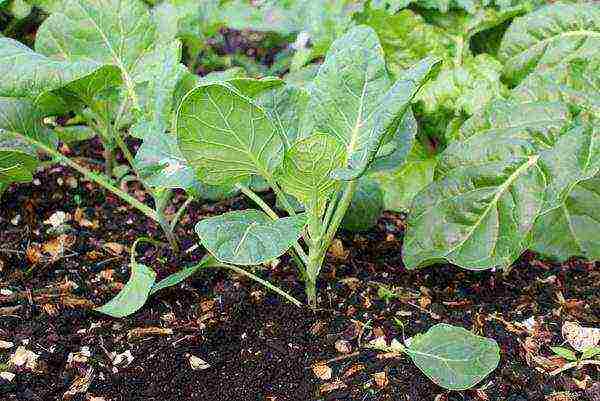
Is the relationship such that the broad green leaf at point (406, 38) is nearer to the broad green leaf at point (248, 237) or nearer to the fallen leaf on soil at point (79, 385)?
the broad green leaf at point (248, 237)

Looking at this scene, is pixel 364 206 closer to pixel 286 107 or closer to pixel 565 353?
pixel 286 107

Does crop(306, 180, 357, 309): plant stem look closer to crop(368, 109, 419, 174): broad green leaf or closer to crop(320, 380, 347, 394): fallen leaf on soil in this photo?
crop(368, 109, 419, 174): broad green leaf

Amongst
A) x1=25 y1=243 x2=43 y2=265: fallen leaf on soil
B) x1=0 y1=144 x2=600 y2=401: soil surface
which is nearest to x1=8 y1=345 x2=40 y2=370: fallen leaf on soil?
x1=0 y1=144 x2=600 y2=401: soil surface

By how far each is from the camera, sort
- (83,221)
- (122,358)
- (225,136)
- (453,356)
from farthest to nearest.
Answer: (83,221), (122,358), (453,356), (225,136)

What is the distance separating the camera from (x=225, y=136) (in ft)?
5.07

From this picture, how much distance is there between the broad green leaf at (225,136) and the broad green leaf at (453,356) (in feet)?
1.64

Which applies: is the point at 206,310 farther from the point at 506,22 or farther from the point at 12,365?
the point at 506,22

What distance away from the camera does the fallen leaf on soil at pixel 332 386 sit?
5.44 feet

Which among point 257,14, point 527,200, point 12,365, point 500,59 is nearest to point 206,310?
point 12,365

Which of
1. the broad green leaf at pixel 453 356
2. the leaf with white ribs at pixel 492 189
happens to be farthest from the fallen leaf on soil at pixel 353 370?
the leaf with white ribs at pixel 492 189

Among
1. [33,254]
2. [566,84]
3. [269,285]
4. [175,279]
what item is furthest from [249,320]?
[566,84]

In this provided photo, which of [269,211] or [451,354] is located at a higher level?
[269,211]

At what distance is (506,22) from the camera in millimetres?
2568

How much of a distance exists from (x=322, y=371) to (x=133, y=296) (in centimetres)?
46
